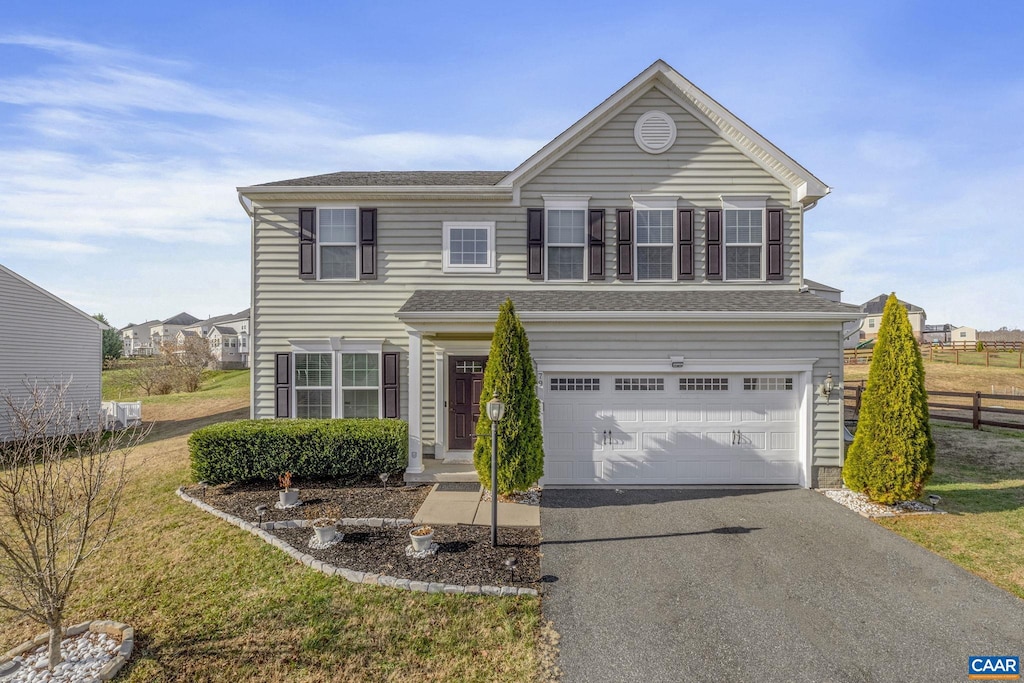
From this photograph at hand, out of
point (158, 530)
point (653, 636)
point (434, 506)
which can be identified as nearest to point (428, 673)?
point (653, 636)

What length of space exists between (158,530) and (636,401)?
7960 millimetres

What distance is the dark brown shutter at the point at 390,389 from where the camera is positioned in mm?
10094

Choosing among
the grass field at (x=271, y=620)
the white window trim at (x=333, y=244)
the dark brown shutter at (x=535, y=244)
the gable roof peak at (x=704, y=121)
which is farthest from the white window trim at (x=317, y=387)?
the gable roof peak at (x=704, y=121)

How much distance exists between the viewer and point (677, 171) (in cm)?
1023

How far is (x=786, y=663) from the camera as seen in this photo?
421cm

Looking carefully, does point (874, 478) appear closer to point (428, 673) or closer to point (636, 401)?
point (636, 401)

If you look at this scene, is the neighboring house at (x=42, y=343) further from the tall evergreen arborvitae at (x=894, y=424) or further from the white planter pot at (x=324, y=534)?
the tall evergreen arborvitae at (x=894, y=424)

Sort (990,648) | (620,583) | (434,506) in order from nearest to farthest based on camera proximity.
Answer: (990,648), (620,583), (434,506)

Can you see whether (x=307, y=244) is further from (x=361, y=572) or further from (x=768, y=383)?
(x=768, y=383)

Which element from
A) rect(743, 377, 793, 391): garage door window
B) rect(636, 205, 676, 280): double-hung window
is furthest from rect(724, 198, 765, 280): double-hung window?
rect(743, 377, 793, 391): garage door window

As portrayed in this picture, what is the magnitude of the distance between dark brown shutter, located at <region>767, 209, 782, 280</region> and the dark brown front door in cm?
656

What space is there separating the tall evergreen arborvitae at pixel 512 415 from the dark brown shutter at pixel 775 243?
19.9ft

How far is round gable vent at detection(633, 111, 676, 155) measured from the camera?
10.2 m

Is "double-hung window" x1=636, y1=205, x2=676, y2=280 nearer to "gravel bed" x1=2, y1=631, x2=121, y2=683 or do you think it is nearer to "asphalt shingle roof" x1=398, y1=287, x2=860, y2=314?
"asphalt shingle roof" x1=398, y1=287, x2=860, y2=314
